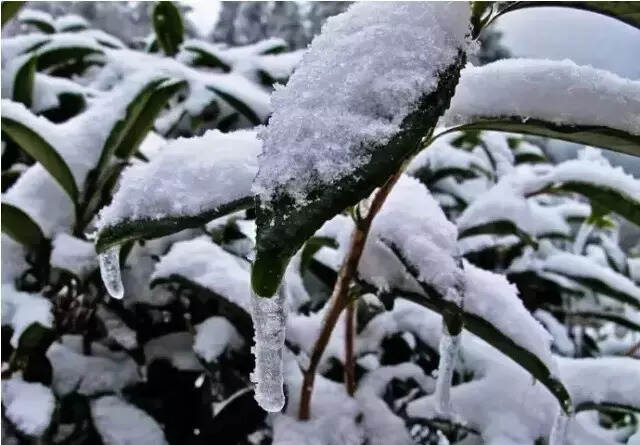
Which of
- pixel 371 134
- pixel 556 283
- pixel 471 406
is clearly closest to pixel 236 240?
pixel 471 406

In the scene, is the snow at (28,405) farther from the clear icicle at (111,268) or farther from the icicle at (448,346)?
the icicle at (448,346)

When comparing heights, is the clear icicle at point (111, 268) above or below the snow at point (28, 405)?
above

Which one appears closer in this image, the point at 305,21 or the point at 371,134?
the point at 371,134

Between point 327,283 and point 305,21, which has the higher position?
point 327,283

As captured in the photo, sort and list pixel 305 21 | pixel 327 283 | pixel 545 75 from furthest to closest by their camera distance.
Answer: pixel 305 21 → pixel 327 283 → pixel 545 75

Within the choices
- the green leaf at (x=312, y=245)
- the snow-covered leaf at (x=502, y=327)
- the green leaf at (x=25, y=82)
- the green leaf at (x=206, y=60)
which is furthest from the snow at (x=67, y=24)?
the snow-covered leaf at (x=502, y=327)

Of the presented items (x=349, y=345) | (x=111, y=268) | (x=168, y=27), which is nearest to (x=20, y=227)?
(x=111, y=268)

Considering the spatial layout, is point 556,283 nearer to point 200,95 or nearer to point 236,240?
point 236,240
